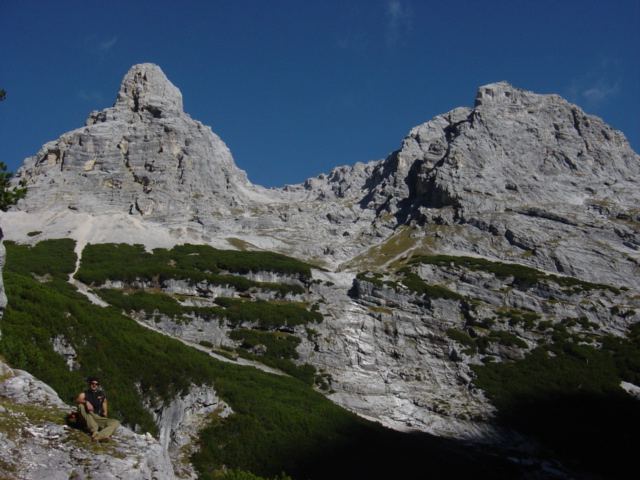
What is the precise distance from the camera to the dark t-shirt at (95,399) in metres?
14.1

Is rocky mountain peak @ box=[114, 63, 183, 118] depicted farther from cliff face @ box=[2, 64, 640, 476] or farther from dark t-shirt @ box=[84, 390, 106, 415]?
dark t-shirt @ box=[84, 390, 106, 415]

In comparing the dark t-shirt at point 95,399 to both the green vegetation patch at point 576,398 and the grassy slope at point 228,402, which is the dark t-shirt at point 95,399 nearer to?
the grassy slope at point 228,402

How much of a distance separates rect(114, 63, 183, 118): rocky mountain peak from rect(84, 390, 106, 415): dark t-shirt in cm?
16573

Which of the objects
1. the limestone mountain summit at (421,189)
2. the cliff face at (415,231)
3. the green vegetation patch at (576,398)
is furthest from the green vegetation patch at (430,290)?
the limestone mountain summit at (421,189)

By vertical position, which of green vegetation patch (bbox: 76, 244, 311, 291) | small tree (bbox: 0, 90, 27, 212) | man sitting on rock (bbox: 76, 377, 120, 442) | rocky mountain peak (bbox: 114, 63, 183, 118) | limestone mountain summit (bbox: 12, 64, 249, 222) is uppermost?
rocky mountain peak (bbox: 114, 63, 183, 118)

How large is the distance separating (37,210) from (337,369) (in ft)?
333

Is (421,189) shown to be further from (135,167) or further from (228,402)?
(228,402)

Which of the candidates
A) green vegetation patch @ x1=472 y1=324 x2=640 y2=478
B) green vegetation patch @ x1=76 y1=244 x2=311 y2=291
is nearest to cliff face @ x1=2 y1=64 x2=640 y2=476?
green vegetation patch @ x1=472 y1=324 x2=640 y2=478

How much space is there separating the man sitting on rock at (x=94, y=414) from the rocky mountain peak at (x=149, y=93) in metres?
166

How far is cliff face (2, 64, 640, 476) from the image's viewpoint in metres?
70.8

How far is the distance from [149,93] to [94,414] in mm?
180014

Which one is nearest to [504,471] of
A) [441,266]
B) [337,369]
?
[337,369]

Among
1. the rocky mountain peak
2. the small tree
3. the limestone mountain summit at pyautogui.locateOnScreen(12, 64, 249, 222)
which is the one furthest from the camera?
the rocky mountain peak

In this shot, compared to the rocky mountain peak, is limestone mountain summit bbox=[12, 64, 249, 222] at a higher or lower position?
lower
